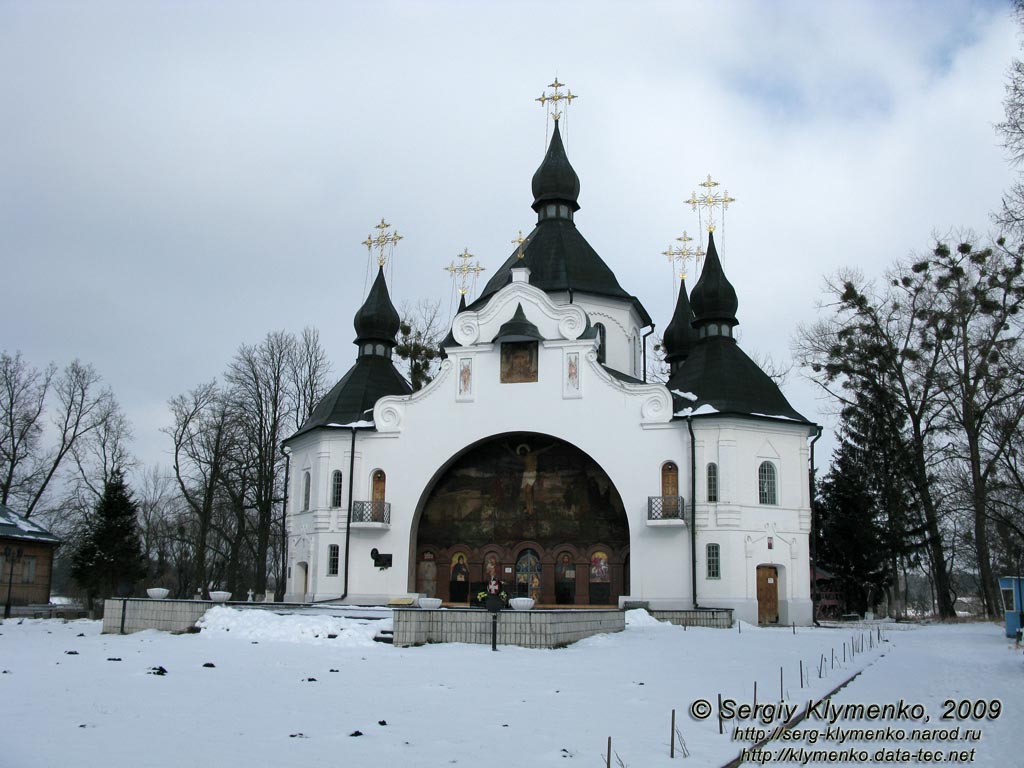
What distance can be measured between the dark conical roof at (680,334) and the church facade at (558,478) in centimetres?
599

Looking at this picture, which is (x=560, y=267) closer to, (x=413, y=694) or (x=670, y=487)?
(x=670, y=487)

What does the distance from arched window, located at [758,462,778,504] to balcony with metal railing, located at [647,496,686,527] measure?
8.61 feet

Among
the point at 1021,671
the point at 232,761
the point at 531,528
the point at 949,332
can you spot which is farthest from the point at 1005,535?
the point at 232,761

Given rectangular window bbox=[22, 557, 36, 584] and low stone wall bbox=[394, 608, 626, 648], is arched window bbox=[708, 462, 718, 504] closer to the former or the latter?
low stone wall bbox=[394, 608, 626, 648]

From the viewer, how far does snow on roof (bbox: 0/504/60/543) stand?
111ft

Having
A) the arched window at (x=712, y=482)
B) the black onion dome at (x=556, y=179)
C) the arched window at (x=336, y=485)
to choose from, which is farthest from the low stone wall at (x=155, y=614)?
the black onion dome at (x=556, y=179)

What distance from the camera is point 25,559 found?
34.5 meters

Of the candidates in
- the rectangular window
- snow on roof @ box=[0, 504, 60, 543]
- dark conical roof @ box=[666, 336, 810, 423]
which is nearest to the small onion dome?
dark conical roof @ box=[666, 336, 810, 423]

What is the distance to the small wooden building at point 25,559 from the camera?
33.5 m

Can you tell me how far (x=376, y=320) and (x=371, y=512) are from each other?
8107 millimetres

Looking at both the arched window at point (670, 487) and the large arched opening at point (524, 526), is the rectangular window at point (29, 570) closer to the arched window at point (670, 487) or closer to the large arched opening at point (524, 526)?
the large arched opening at point (524, 526)

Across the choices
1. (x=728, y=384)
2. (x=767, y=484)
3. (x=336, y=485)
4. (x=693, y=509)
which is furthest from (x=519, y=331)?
(x=767, y=484)

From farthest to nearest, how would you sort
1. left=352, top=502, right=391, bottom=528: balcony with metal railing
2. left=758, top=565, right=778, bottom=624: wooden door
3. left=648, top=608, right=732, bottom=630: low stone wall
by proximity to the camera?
1. left=352, top=502, right=391, bottom=528: balcony with metal railing
2. left=758, top=565, right=778, bottom=624: wooden door
3. left=648, top=608, right=732, bottom=630: low stone wall

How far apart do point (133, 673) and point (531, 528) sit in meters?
19.3
